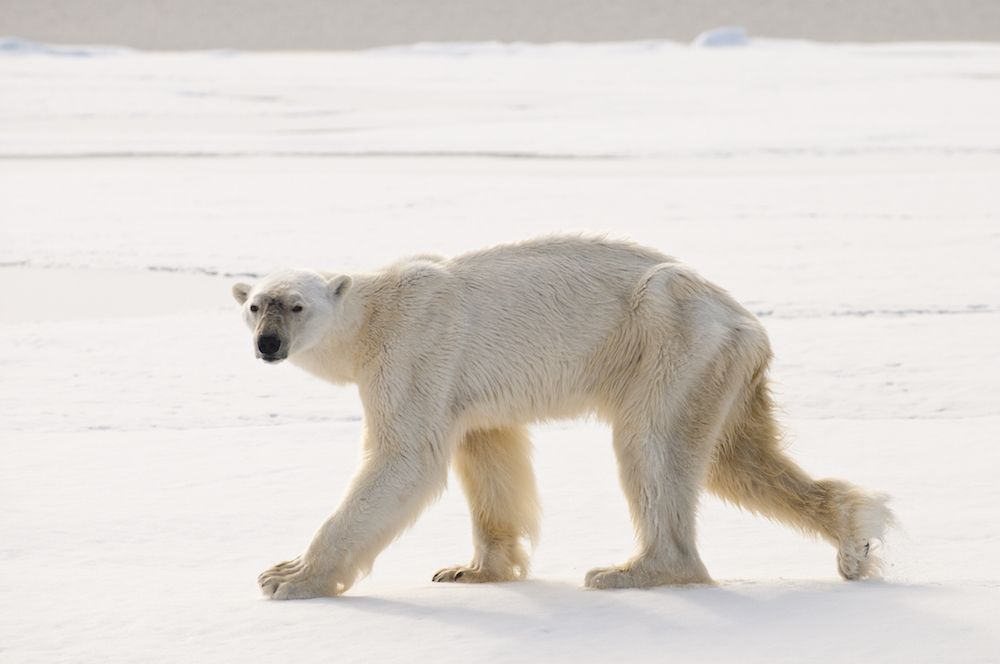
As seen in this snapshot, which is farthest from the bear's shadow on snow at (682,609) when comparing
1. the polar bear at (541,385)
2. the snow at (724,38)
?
the snow at (724,38)

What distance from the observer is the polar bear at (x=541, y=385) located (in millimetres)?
3221

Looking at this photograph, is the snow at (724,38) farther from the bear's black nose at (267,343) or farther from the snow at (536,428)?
the bear's black nose at (267,343)

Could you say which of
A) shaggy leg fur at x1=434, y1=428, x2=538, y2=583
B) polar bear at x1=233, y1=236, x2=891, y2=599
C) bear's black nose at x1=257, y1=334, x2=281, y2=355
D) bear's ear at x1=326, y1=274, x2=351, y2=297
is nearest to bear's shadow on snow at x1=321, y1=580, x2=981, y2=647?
polar bear at x1=233, y1=236, x2=891, y2=599

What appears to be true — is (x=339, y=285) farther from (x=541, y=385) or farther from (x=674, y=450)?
(x=674, y=450)

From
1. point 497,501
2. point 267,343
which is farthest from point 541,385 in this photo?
point 267,343

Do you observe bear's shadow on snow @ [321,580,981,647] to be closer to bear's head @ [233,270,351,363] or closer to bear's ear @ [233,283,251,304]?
bear's head @ [233,270,351,363]

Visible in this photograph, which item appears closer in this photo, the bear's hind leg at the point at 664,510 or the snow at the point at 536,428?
the snow at the point at 536,428

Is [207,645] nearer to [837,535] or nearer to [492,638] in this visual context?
[492,638]

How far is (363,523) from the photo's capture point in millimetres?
3166

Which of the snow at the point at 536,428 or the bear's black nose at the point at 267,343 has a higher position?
the bear's black nose at the point at 267,343

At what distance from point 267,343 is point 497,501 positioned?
0.77m

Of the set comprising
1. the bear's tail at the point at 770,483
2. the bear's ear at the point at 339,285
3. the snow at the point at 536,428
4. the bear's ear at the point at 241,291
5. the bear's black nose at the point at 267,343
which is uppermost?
the bear's ear at the point at 339,285

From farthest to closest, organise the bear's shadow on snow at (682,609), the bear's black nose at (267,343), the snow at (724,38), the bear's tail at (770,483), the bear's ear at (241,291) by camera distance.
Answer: the snow at (724,38), the bear's ear at (241,291), the bear's tail at (770,483), the bear's black nose at (267,343), the bear's shadow on snow at (682,609)

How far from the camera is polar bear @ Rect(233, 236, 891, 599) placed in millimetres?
3221
